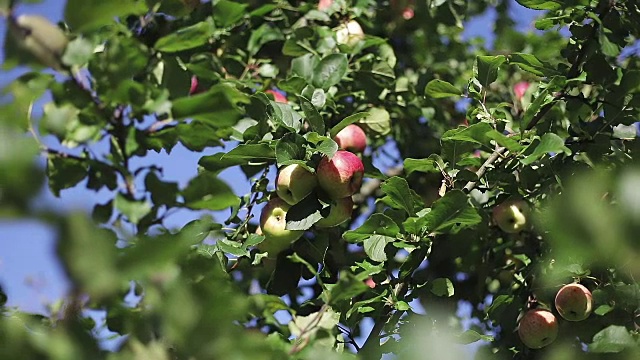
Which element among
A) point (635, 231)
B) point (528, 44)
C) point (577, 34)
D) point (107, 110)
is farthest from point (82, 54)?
point (528, 44)

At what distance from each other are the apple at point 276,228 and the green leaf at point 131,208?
0.60 m

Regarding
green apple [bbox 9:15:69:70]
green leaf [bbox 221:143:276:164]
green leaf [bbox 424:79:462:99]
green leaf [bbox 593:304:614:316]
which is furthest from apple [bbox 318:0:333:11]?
green apple [bbox 9:15:69:70]

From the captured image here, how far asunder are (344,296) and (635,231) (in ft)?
1.53

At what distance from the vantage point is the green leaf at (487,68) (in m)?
1.46

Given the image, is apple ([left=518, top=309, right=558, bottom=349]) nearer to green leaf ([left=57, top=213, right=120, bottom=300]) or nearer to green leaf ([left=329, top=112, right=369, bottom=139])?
green leaf ([left=329, top=112, right=369, bottom=139])

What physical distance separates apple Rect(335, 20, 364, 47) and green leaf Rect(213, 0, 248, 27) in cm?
26

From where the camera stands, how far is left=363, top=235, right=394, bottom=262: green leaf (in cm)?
138

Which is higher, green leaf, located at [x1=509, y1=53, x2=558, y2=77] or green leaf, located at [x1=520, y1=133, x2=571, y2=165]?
green leaf, located at [x1=520, y1=133, x2=571, y2=165]

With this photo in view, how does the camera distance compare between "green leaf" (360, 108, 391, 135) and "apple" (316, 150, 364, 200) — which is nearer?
"apple" (316, 150, 364, 200)

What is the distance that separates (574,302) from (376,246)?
1.52 ft

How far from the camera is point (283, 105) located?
1.42 m

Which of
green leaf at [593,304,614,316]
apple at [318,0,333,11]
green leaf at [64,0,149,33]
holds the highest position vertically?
green leaf at [64,0,149,33]

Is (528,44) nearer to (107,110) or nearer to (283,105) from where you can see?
(283,105)

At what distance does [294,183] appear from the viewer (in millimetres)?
1447
